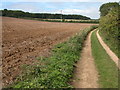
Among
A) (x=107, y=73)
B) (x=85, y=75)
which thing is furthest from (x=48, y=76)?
(x=107, y=73)

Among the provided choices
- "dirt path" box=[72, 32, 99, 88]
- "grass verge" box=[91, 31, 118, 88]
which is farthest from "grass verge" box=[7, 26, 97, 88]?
"grass verge" box=[91, 31, 118, 88]

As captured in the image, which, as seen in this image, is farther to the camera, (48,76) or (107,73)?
(107,73)

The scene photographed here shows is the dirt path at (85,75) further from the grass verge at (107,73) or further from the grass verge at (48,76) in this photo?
the grass verge at (48,76)

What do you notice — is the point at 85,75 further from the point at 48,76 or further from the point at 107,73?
the point at 48,76

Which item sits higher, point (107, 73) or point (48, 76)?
point (48, 76)

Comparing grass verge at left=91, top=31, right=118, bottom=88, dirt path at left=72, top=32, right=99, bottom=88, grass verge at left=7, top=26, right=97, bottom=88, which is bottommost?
dirt path at left=72, top=32, right=99, bottom=88

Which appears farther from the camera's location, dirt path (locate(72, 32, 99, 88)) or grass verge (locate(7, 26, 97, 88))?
dirt path (locate(72, 32, 99, 88))

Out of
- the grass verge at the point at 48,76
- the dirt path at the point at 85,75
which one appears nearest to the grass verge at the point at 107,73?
the dirt path at the point at 85,75

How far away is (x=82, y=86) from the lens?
7590 millimetres

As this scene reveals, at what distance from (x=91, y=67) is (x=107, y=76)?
1.76 metres

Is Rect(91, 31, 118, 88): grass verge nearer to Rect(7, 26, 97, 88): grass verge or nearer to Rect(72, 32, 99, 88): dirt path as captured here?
Rect(72, 32, 99, 88): dirt path

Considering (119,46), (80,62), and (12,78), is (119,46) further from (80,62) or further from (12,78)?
(12,78)

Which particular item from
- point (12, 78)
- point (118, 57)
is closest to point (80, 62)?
point (118, 57)

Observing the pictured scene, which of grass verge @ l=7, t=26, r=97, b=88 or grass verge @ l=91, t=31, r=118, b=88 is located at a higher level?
grass verge @ l=7, t=26, r=97, b=88
